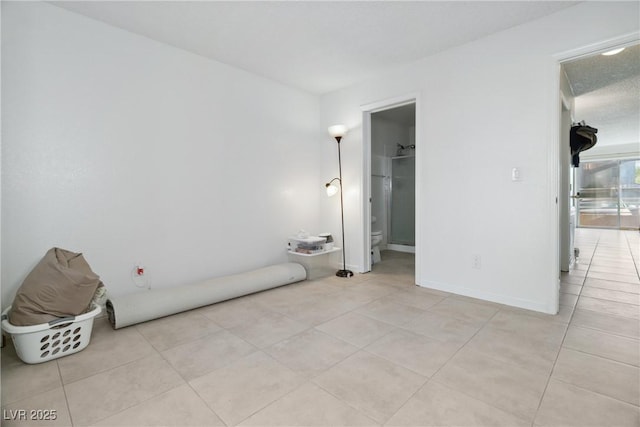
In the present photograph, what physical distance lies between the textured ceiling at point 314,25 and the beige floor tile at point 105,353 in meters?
2.42

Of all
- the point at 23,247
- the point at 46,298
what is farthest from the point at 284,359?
the point at 23,247

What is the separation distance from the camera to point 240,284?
3014 mm

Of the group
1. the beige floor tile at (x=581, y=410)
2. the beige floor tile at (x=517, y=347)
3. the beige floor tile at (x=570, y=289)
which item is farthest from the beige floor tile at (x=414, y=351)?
the beige floor tile at (x=570, y=289)

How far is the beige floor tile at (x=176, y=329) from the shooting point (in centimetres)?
213

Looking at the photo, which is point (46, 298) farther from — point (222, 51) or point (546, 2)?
point (546, 2)

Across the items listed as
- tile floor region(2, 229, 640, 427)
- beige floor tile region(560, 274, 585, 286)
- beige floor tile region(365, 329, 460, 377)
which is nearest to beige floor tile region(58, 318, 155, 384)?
tile floor region(2, 229, 640, 427)

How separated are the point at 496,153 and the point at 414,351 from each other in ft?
6.24

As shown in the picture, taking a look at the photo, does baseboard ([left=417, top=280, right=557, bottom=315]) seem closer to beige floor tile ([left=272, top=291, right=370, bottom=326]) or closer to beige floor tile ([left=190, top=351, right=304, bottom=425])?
beige floor tile ([left=272, top=291, right=370, bottom=326])

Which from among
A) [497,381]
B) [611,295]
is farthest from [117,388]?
[611,295]

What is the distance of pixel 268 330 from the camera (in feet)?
7.50

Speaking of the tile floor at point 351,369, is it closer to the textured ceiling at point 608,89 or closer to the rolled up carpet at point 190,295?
the rolled up carpet at point 190,295

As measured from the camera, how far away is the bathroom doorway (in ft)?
17.8

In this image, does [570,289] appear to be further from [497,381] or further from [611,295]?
[497,381]

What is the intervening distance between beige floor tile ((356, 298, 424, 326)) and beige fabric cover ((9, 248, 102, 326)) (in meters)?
1.98
